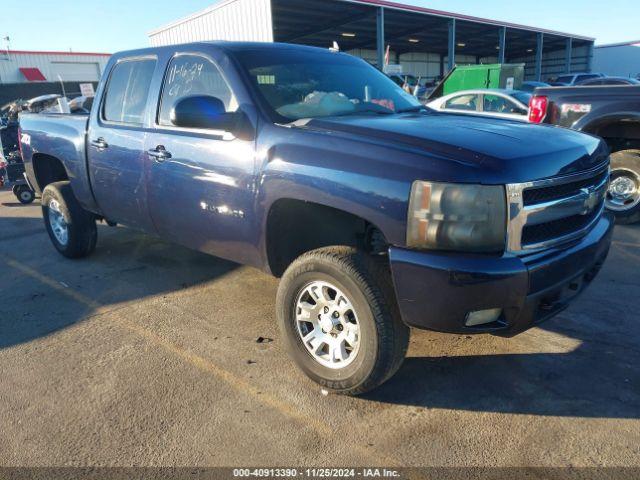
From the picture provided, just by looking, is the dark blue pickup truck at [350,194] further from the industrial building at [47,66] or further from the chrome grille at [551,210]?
the industrial building at [47,66]

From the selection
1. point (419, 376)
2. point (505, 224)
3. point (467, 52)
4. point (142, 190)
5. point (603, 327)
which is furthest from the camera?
point (467, 52)

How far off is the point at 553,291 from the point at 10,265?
17.0 feet

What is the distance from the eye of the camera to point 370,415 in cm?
257

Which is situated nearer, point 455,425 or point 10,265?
point 455,425

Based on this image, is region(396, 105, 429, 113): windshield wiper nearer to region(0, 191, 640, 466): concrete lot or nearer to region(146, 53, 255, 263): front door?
region(146, 53, 255, 263): front door

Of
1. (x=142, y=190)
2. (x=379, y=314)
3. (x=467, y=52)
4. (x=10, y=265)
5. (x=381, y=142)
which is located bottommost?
(x=10, y=265)

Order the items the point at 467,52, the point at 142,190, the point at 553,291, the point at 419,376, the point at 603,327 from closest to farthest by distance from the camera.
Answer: the point at 553,291 → the point at 419,376 → the point at 603,327 → the point at 142,190 → the point at 467,52

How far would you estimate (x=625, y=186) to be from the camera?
232 inches

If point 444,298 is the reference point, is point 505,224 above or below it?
above

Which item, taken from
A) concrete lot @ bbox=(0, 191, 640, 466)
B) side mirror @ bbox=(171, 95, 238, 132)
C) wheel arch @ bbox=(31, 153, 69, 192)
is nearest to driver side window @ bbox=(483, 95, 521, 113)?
concrete lot @ bbox=(0, 191, 640, 466)

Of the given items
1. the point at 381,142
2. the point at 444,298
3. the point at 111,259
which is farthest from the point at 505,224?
the point at 111,259

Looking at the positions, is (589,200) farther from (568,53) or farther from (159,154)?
(568,53)

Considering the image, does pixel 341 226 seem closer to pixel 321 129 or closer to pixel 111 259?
pixel 321 129

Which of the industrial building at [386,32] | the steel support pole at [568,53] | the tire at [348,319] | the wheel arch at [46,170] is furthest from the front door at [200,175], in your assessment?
the steel support pole at [568,53]
